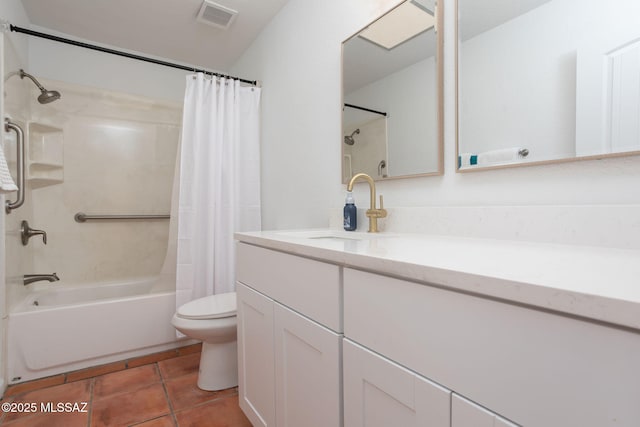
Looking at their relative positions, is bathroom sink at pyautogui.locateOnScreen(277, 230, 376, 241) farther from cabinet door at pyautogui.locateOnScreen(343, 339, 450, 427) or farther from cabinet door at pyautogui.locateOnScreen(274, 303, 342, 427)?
cabinet door at pyautogui.locateOnScreen(343, 339, 450, 427)

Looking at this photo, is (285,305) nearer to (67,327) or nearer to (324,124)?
(324,124)

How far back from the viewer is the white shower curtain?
78.3 inches

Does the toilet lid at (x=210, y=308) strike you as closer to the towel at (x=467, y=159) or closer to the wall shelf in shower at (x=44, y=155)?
the towel at (x=467, y=159)

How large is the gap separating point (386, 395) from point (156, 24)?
2724 millimetres

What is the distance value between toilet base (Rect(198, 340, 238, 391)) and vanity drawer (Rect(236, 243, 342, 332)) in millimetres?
638

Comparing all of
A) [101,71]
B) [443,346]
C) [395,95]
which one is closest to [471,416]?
[443,346]

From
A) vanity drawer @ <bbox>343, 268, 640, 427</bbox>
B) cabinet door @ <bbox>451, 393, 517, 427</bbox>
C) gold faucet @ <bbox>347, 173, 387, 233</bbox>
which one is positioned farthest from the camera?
gold faucet @ <bbox>347, 173, 387, 233</bbox>

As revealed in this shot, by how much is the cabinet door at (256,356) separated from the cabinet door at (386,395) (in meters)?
0.41

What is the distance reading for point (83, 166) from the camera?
245 cm

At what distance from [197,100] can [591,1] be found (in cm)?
195

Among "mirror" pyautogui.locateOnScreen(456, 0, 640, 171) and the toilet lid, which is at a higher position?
"mirror" pyautogui.locateOnScreen(456, 0, 640, 171)

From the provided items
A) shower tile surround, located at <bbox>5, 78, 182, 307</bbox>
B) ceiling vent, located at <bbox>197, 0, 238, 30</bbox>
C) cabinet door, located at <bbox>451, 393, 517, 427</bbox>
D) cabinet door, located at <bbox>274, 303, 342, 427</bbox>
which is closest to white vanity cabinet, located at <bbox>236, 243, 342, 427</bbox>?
cabinet door, located at <bbox>274, 303, 342, 427</bbox>

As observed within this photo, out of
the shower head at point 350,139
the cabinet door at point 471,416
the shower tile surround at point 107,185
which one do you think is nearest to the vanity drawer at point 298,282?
the cabinet door at point 471,416

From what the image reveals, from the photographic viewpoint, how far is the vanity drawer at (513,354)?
0.34 meters
